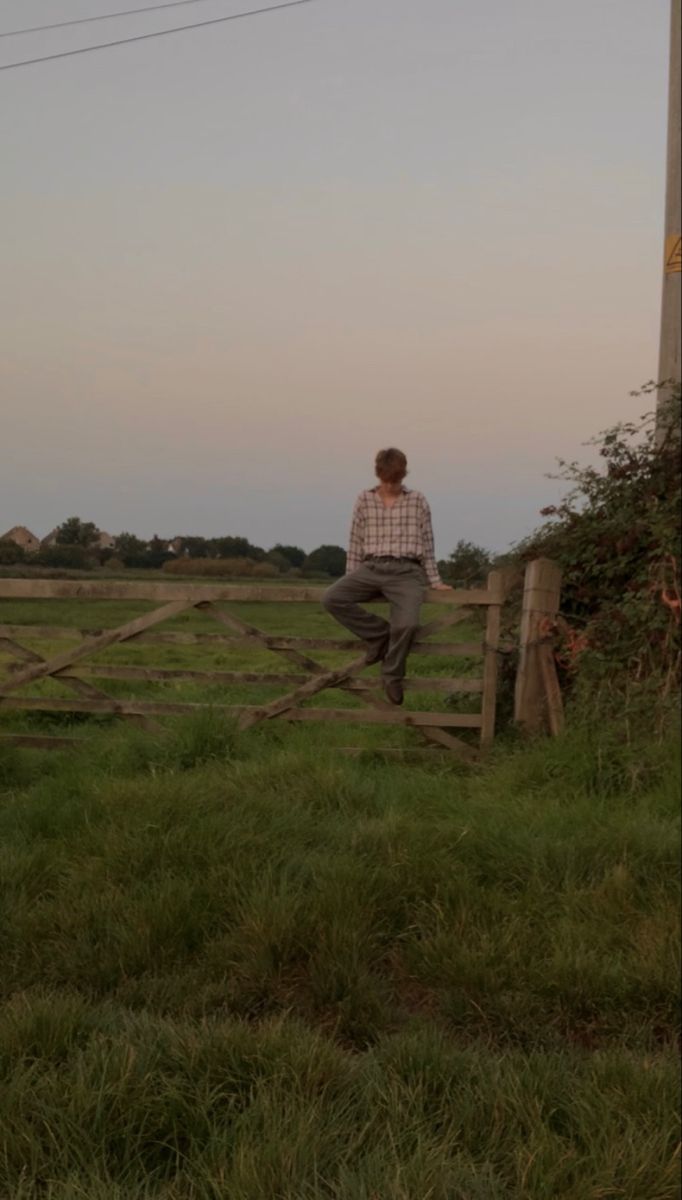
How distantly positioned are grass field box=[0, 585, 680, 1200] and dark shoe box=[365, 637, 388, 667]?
122cm

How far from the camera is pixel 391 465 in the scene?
278 inches

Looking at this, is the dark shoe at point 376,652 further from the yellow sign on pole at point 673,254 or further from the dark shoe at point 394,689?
the yellow sign on pole at point 673,254

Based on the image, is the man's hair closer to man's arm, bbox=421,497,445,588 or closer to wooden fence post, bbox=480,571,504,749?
man's arm, bbox=421,497,445,588

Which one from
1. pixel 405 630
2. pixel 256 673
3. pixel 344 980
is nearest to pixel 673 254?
pixel 405 630

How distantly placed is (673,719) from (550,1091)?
2676 millimetres

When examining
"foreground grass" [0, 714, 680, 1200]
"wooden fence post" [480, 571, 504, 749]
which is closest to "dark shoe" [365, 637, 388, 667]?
"wooden fence post" [480, 571, 504, 749]

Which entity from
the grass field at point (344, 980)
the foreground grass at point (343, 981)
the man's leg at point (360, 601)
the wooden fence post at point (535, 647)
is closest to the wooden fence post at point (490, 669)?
the wooden fence post at point (535, 647)

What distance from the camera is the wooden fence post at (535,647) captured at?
654 cm

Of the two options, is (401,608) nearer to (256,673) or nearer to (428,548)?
(428,548)

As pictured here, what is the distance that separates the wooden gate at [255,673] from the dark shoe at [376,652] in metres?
0.08

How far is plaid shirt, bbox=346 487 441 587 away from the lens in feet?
23.2

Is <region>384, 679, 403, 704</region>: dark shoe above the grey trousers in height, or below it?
below

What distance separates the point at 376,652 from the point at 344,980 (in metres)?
3.82

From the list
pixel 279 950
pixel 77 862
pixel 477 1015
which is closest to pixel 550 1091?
pixel 477 1015
